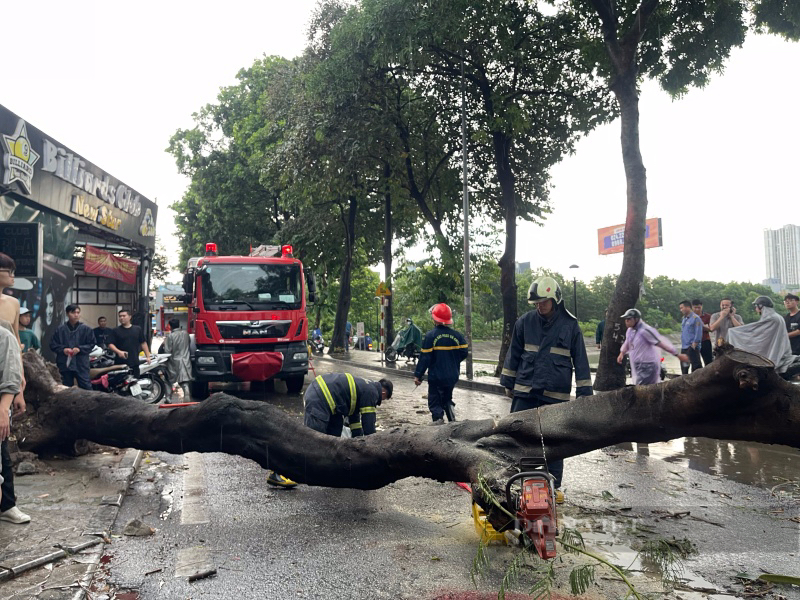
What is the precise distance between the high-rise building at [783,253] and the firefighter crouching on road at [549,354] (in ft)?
361

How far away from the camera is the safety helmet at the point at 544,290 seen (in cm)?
549

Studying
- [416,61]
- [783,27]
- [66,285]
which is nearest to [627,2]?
[783,27]

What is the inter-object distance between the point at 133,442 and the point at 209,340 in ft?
20.1

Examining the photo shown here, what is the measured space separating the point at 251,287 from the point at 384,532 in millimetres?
9128

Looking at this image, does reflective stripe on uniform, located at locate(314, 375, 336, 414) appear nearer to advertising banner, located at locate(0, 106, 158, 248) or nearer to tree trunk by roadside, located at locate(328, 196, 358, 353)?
advertising banner, located at locate(0, 106, 158, 248)

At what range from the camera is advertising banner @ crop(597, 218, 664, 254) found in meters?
48.8

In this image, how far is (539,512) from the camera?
3.33 metres

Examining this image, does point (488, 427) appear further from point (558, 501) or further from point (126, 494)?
point (126, 494)

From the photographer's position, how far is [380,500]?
5648 mm

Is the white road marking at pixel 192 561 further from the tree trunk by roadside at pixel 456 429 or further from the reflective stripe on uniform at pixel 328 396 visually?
the reflective stripe on uniform at pixel 328 396

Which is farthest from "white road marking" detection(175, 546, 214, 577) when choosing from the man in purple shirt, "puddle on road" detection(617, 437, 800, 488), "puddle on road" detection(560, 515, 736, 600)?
the man in purple shirt

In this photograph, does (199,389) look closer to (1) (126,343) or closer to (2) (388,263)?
(1) (126,343)

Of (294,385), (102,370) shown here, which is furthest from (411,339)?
(102,370)

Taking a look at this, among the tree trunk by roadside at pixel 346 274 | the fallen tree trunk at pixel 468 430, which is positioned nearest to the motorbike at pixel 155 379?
the fallen tree trunk at pixel 468 430
